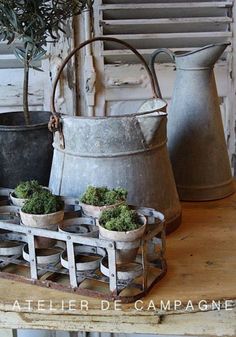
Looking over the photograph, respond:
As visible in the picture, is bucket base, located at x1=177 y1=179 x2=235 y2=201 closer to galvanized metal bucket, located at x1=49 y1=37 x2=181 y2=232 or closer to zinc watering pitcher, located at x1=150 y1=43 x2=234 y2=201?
zinc watering pitcher, located at x1=150 y1=43 x2=234 y2=201

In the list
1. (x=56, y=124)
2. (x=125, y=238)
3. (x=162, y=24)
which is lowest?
(x=125, y=238)

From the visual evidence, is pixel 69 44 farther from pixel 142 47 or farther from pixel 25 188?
pixel 25 188

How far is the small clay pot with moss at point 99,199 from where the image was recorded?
2.60ft

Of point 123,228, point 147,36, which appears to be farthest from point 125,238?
point 147,36

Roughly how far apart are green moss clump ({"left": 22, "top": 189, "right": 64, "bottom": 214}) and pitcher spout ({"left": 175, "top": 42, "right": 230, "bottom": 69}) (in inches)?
16.4

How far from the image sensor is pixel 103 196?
81cm

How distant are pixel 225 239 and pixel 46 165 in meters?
0.37

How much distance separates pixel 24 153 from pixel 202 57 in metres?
0.39

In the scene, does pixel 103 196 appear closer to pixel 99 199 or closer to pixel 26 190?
pixel 99 199

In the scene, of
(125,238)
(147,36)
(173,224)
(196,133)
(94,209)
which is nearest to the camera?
(125,238)

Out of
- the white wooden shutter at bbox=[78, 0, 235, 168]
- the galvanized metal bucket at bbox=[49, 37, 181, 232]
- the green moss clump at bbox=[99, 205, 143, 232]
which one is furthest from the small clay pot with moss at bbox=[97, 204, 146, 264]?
the white wooden shutter at bbox=[78, 0, 235, 168]

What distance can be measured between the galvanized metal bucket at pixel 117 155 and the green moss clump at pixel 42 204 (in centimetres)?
10

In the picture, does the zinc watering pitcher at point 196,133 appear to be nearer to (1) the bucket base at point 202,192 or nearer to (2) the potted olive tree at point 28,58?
(1) the bucket base at point 202,192

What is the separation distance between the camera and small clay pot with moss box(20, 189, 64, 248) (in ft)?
2.51
